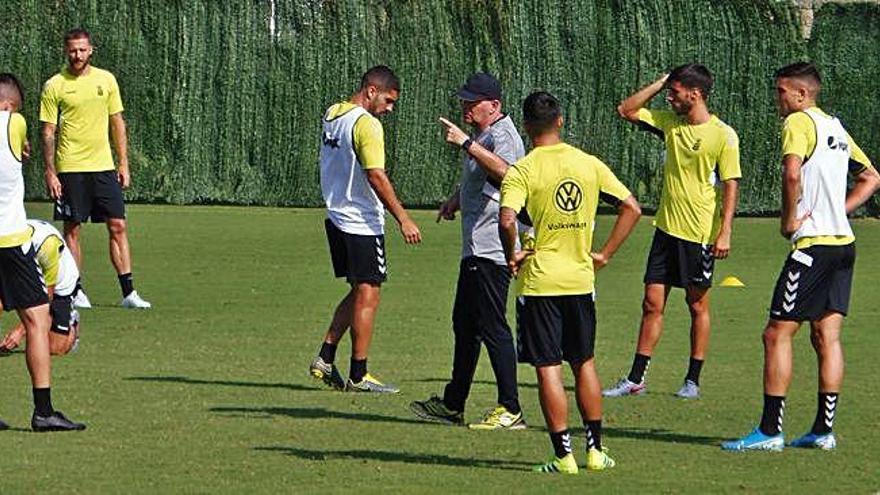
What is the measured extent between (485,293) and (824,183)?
2171 millimetres

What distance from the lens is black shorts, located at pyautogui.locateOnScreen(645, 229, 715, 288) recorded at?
13.4 metres

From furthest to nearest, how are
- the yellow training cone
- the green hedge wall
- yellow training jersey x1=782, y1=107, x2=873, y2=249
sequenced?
the green hedge wall, the yellow training cone, yellow training jersey x1=782, y1=107, x2=873, y2=249

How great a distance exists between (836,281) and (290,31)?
60.7 ft

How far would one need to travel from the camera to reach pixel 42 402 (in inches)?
449

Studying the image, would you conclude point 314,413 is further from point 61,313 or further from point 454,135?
point 61,313

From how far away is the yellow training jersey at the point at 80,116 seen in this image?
17.7 metres

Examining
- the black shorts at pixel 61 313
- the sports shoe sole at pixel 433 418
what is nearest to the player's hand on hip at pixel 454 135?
the sports shoe sole at pixel 433 418

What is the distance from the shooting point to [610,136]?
28.6m

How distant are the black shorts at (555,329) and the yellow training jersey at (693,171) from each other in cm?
327

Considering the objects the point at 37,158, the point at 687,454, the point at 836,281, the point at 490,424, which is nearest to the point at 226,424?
the point at 490,424

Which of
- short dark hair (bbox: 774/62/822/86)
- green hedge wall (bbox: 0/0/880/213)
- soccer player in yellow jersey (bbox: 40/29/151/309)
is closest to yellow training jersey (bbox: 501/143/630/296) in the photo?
short dark hair (bbox: 774/62/822/86)

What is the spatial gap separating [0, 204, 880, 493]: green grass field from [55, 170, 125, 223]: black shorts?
0.82 meters

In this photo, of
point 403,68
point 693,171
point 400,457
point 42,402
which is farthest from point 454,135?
point 403,68

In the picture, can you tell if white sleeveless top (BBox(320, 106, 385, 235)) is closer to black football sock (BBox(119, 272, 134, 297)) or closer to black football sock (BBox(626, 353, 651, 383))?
black football sock (BBox(626, 353, 651, 383))
